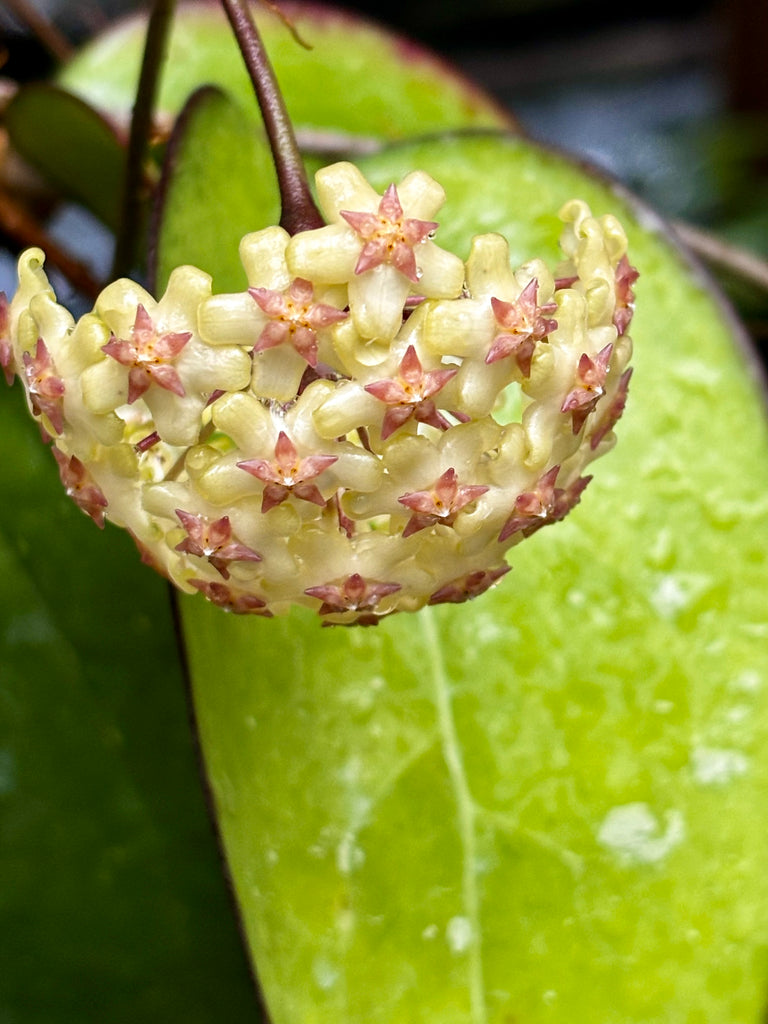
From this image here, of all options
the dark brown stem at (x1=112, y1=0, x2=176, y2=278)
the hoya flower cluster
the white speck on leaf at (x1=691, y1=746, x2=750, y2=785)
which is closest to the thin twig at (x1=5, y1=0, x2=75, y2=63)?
the dark brown stem at (x1=112, y1=0, x2=176, y2=278)

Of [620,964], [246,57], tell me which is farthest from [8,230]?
[620,964]

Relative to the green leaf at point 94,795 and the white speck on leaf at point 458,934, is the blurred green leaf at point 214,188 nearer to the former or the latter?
the green leaf at point 94,795

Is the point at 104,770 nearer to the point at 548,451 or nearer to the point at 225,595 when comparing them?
the point at 225,595

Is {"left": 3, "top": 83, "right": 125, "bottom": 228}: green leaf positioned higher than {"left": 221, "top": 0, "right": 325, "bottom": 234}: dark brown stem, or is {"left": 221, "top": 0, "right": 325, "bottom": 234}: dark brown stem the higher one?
{"left": 221, "top": 0, "right": 325, "bottom": 234}: dark brown stem

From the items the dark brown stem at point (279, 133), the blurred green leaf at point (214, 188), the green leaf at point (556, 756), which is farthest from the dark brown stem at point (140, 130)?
the green leaf at point (556, 756)

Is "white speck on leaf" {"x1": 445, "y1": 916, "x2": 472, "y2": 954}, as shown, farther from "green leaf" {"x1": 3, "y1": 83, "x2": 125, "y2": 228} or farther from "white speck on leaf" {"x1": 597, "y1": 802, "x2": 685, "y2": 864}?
"green leaf" {"x1": 3, "y1": 83, "x2": 125, "y2": 228}

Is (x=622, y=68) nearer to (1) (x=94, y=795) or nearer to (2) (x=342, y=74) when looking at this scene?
(2) (x=342, y=74)
